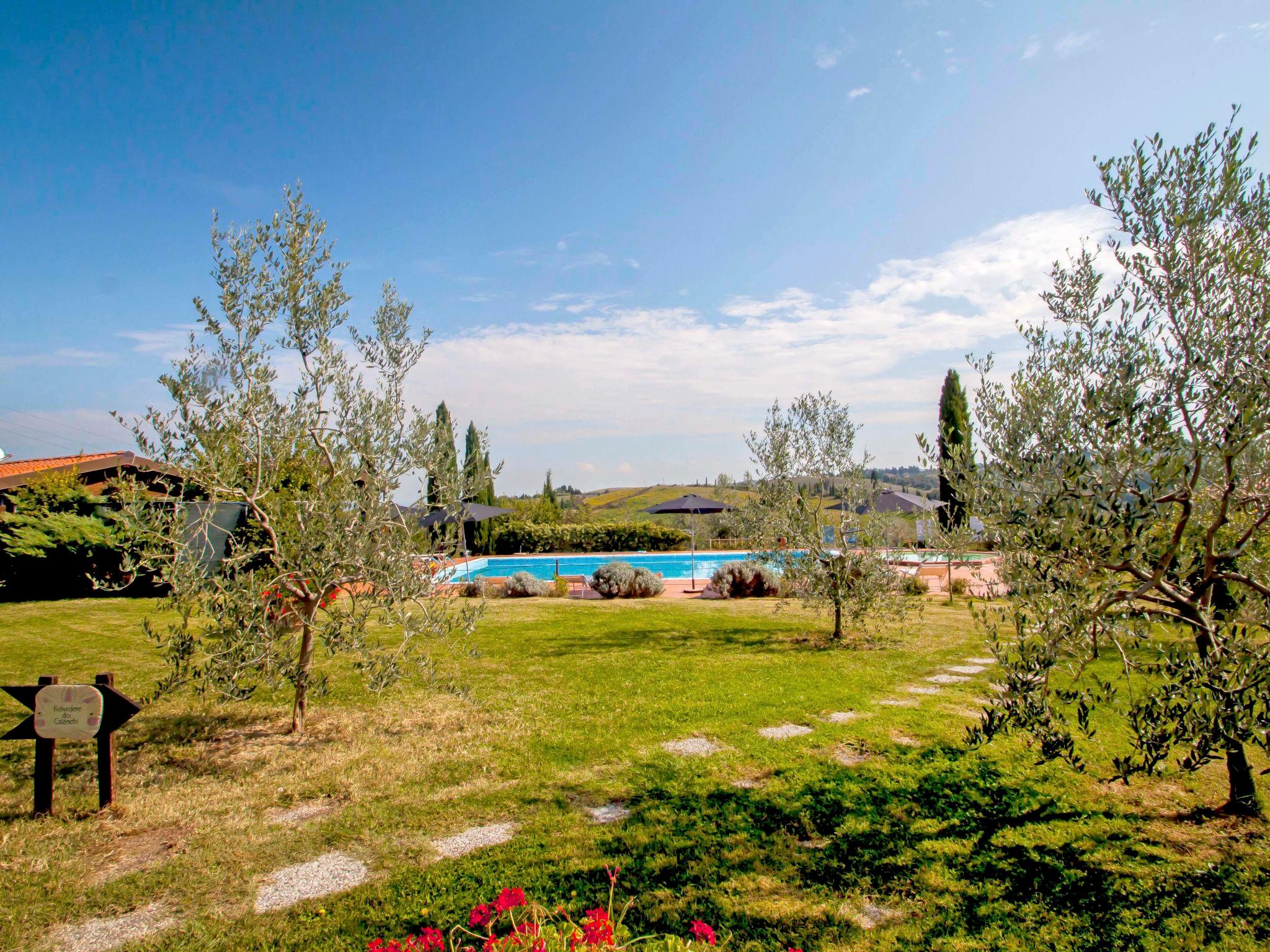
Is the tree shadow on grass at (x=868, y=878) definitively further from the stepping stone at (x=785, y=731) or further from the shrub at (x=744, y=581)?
the shrub at (x=744, y=581)

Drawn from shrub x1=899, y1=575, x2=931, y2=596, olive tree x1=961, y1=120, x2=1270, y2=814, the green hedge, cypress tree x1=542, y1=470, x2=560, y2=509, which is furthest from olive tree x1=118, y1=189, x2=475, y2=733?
cypress tree x1=542, y1=470, x2=560, y2=509

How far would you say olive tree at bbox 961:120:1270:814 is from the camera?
3.11 metres

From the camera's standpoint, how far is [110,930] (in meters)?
3.24

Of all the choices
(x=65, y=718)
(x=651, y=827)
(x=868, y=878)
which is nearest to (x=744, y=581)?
(x=651, y=827)

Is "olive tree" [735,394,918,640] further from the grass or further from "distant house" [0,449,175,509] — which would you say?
"distant house" [0,449,175,509]

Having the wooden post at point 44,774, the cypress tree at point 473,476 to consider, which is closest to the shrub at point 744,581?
the cypress tree at point 473,476

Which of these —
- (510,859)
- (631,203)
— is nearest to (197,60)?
(631,203)

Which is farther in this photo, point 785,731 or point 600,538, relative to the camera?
point 600,538

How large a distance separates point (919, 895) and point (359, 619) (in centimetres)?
468

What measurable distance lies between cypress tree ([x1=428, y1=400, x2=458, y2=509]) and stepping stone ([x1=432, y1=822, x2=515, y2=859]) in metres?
3.11

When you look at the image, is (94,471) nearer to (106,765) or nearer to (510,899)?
(106,765)

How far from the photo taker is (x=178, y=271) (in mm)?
8242

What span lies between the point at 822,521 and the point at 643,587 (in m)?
7.52

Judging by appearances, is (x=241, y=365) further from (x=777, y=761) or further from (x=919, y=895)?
(x=919, y=895)
